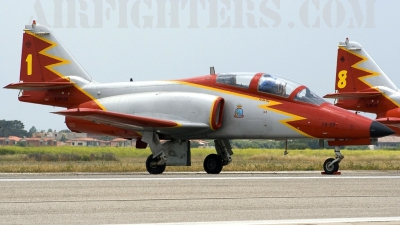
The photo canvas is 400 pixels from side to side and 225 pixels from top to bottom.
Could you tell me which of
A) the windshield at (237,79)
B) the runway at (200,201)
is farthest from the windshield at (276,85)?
the runway at (200,201)

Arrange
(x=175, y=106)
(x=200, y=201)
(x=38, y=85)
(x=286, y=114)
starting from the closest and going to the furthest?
(x=200, y=201) → (x=286, y=114) → (x=175, y=106) → (x=38, y=85)

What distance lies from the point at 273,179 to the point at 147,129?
564 centimetres

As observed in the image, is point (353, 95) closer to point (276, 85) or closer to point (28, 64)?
point (276, 85)

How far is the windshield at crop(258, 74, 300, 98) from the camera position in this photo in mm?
20109

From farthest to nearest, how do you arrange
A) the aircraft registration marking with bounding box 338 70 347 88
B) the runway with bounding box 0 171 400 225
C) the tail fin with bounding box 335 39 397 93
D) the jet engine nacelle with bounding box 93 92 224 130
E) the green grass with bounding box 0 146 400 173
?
the aircraft registration marking with bounding box 338 70 347 88 → the tail fin with bounding box 335 39 397 93 → the green grass with bounding box 0 146 400 173 → the jet engine nacelle with bounding box 93 92 224 130 → the runway with bounding box 0 171 400 225

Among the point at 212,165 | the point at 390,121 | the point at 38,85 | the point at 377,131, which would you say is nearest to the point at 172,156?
the point at 212,165

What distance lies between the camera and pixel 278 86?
20.2 metres

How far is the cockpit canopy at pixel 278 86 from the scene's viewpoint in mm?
20078

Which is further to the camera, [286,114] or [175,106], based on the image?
[175,106]

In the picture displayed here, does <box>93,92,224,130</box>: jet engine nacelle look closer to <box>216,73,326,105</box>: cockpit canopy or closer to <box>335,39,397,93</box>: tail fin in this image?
<box>216,73,326,105</box>: cockpit canopy

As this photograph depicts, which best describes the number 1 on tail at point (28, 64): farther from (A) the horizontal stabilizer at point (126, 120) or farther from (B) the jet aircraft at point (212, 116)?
(A) the horizontal stabilizer at point (126, 120)

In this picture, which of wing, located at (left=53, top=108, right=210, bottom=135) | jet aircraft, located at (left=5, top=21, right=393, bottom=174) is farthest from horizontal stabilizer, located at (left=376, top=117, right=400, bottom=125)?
wing, located at (left=53, top=108, right=210, bottom=135)

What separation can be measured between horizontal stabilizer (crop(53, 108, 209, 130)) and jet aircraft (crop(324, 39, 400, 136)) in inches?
520

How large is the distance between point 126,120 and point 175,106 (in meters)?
1.47
